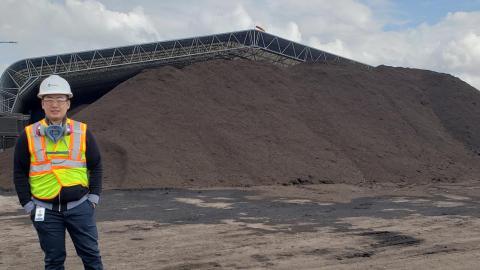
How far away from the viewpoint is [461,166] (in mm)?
18984

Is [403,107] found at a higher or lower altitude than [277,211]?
higher

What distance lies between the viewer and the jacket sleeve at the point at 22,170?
3.37 m

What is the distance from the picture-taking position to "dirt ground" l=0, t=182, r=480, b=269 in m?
5.62

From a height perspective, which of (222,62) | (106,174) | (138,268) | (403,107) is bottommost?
(138,268)

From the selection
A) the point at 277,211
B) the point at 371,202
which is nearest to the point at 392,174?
the point at 371,202

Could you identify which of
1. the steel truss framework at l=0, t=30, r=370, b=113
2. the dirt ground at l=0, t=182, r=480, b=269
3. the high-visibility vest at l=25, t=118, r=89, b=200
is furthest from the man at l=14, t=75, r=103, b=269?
the steel truss framework at l=0, t=30, r=370, b=113

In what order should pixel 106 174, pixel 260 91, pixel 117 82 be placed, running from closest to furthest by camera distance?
pixel 106 174, pixel 260 91, pixel 117 82

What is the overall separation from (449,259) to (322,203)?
571 centimetres

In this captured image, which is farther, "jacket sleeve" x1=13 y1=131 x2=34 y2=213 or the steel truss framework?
the steel truss framework

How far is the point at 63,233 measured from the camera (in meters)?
3.44

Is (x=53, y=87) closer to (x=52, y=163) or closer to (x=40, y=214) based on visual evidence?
(x=52, y=163)

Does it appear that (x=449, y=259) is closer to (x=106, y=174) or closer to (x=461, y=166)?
(x=106, y=174)

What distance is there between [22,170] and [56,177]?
28 cm

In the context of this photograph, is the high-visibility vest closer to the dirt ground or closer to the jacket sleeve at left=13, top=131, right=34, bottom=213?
the jacket sleeve at left=13, top=131, right=34, bottom=213
